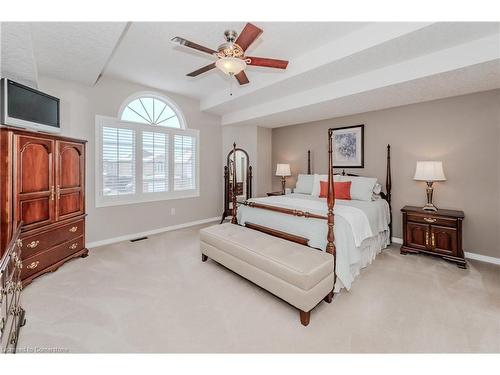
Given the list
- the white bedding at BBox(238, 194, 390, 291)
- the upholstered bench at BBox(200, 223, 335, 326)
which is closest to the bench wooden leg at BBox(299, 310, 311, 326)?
the upholstered bench at BBox(200, 223, 335, 326)

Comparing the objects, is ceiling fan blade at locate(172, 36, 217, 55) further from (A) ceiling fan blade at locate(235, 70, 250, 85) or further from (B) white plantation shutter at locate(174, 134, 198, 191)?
(B) white plantation shutter at locate(174, 134, 198, 191)

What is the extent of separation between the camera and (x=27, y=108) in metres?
2.75

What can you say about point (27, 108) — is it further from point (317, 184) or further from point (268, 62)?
point (317, 184)

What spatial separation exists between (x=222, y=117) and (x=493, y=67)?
15.2 ft

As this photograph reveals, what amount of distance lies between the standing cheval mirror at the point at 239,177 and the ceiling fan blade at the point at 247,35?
365 cm

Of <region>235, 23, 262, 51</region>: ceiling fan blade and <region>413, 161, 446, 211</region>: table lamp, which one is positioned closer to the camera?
<region>235, 23, 262, 51</region>: ceiling fan blade

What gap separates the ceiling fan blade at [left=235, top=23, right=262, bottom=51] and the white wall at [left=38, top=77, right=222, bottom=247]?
2.99m

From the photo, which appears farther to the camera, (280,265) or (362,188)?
(362,188)

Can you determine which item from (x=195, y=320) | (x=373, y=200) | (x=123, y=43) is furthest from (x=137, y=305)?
(x=373, y=200)

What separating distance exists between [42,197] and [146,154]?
6.35ft

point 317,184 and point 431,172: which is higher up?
point 431,172

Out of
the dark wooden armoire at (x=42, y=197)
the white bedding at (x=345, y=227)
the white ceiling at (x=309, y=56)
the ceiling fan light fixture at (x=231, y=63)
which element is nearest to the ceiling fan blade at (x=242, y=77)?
the white ceiling at (x=309, y=56)

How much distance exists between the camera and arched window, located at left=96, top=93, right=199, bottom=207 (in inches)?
157

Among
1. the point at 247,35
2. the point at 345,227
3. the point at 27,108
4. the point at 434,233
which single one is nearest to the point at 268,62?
the point at 247,35
